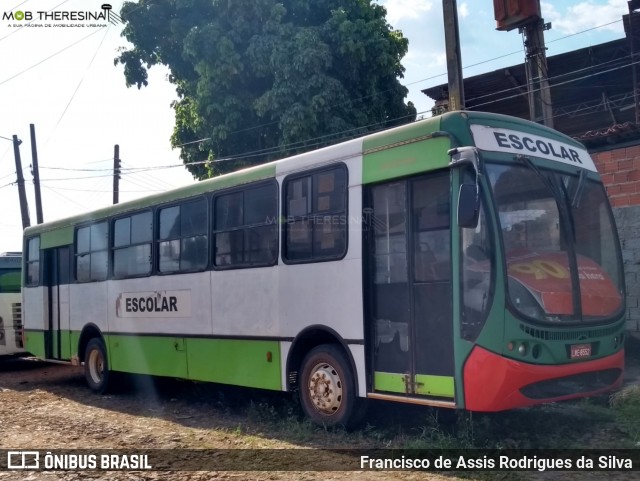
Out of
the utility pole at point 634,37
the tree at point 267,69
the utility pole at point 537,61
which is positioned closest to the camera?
the utility pole at point 537,61

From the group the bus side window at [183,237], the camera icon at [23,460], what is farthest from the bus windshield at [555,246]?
the camera icon at [23,460]

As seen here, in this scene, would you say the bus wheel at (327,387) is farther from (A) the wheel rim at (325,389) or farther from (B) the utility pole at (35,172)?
(B) the utility pole at (35,172)

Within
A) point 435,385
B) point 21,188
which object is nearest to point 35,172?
point 21,188

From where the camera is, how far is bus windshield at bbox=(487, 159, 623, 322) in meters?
6.43

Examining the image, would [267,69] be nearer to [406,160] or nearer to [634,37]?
[634,37]

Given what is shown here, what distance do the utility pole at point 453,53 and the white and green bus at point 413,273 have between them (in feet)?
15.8

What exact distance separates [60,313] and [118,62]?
8002mm

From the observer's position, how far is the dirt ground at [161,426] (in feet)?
21.4

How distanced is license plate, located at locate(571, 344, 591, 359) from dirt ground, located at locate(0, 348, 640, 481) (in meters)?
1.07

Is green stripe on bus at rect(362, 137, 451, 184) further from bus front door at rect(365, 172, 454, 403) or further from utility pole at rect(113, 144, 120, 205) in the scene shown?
utility pole at rect(113, 144, 120, 205)

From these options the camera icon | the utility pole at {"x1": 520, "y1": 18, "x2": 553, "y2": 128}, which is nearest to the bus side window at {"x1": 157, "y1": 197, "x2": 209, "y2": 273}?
the camera icon

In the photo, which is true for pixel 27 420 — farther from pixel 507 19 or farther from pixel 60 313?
pixel 507 19

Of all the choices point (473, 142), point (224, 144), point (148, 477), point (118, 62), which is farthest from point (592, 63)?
point (148, 477)

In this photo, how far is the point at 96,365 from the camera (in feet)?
40.6
